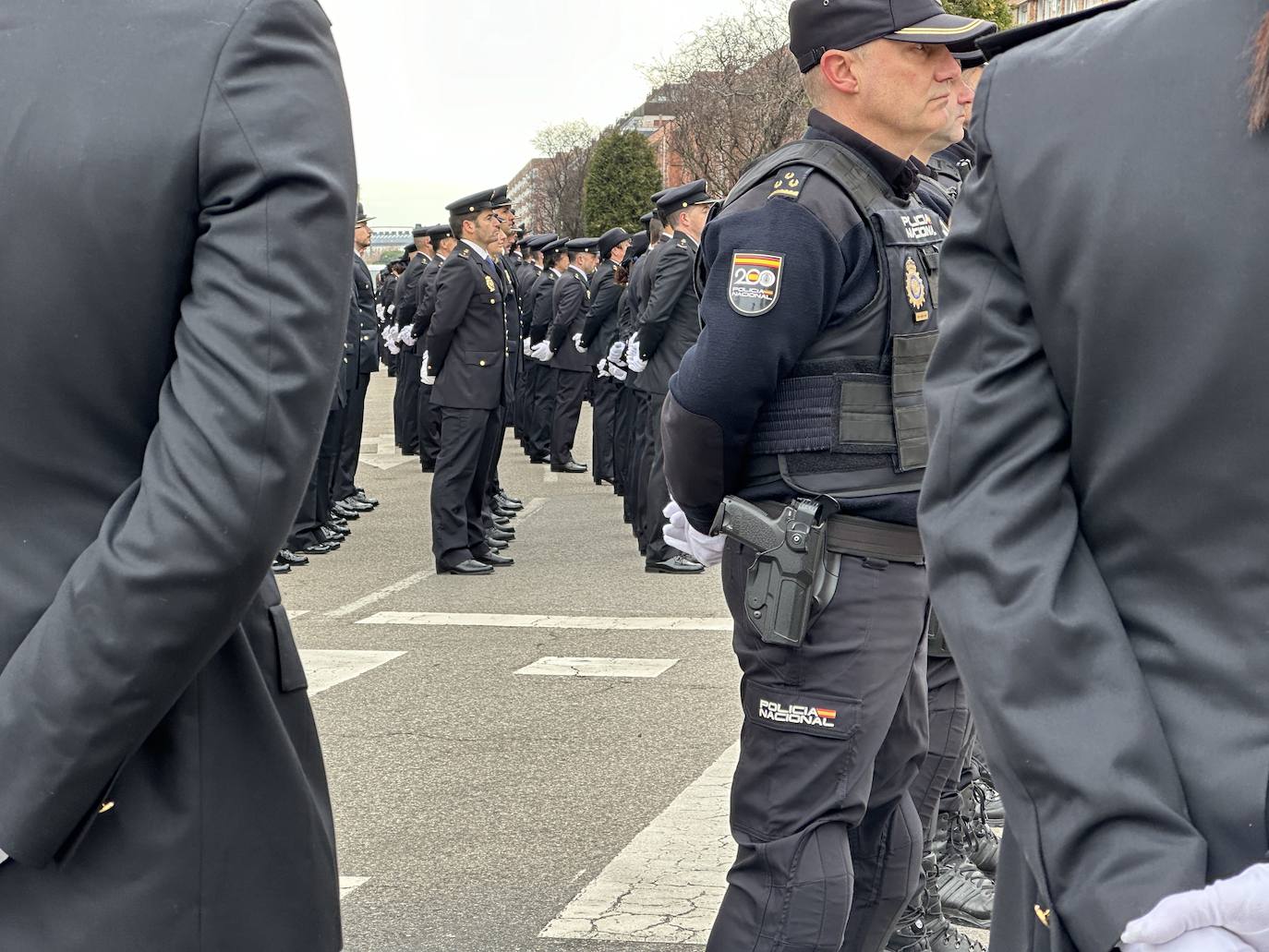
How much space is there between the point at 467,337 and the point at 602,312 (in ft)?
13.8

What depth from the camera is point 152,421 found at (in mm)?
1855

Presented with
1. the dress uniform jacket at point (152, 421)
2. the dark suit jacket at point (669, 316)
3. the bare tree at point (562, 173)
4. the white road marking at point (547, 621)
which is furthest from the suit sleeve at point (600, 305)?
the bare tree at point (562, 173)

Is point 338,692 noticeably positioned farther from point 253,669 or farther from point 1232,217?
point 1232,217

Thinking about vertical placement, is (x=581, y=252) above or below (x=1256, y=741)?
below

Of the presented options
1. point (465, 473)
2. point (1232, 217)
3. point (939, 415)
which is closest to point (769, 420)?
point (939, 415)

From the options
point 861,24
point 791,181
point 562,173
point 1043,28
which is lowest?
point 562,173

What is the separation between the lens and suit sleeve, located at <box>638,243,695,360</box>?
988 cm

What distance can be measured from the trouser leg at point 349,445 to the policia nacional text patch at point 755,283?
972cm

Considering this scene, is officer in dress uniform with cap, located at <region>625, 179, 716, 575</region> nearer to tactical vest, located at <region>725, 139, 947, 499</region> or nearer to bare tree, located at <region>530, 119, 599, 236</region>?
tactical vest, located at <region>725, 139, 947, 499</region>

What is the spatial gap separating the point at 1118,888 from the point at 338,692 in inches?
220

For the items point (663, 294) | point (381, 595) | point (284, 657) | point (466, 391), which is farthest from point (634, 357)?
point (284, 657)

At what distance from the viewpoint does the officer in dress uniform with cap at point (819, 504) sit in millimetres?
3004

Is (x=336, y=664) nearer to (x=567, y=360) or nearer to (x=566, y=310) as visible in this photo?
(x=567, y=360)

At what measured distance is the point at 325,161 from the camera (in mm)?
1811
